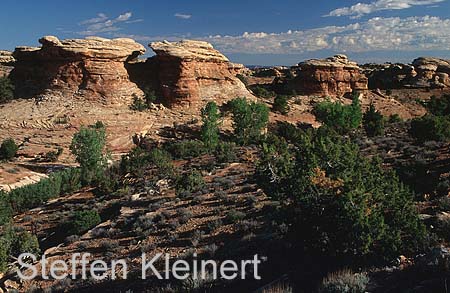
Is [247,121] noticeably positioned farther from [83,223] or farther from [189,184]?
[83,223]

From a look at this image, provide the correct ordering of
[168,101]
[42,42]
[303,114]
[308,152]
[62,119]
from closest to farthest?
1. [308,152]
2. [62,119]
3. [42,42]
4. [168,101]
5. [303,114]

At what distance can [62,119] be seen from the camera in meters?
36.2

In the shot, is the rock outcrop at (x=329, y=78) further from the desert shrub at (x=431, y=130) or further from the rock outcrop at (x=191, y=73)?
the desert shrub at (x=431, y=130)

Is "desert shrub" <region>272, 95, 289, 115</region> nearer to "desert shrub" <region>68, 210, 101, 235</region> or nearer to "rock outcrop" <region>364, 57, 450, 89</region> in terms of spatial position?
"rock outcrop" <region>364, 57, 450, 89</region>

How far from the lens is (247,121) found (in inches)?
1427

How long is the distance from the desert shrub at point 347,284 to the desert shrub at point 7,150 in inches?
1202

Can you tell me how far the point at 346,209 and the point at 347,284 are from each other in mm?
1783

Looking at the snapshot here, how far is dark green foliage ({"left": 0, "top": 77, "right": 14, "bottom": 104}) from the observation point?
38.2 metres

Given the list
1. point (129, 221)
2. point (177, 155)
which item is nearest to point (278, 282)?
point (129, 221)

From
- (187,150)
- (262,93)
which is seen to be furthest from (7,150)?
(262,93)

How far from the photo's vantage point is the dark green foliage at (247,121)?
36.1 m

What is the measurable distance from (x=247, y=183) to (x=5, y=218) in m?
10.5

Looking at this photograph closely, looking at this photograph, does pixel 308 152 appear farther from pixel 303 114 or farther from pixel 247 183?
pixel 303 114

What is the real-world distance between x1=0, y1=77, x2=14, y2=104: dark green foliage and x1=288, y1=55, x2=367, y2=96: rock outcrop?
3237 centimetres
